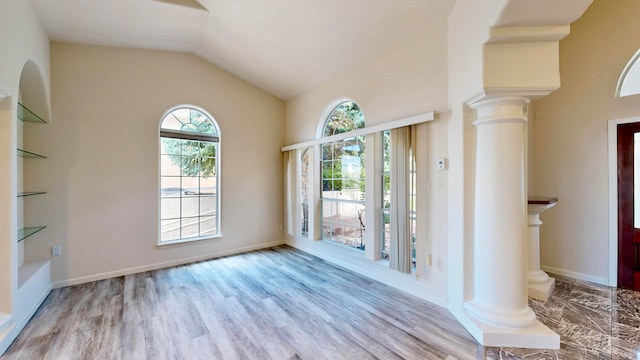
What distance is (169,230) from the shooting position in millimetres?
3957

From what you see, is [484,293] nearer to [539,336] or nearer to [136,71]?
[539,336]

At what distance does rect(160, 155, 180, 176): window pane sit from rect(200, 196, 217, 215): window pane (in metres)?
0.57

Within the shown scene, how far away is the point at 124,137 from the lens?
350 centimetres

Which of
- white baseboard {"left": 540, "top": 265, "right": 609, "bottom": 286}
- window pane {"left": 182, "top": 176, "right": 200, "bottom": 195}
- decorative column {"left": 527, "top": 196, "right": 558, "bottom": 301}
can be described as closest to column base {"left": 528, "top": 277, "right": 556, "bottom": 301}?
decorative column {"left": 527, "top": 196, "right": 558, "bottom": 301}

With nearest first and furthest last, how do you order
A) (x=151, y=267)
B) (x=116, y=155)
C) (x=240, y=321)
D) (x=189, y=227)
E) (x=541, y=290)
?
(x=240, y=321) → (x=541, y=290) → (x=116, y=155) → (x=151, y=267) → (x=189, y=227)

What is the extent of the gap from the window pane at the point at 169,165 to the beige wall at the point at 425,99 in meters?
2.93

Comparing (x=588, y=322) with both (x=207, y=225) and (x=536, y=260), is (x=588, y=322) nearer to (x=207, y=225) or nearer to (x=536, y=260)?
(x=536, y=260)

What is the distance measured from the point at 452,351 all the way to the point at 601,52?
12.0 feet

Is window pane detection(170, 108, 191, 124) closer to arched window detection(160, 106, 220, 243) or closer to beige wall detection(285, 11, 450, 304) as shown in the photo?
arched window detection(160, 106, 220, 243)

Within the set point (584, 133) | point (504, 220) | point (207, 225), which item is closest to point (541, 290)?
point (504, 220)

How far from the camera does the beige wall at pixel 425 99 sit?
2.58 meters

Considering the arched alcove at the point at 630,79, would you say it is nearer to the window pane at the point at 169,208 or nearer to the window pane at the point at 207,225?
the window pane at the point at 207,225

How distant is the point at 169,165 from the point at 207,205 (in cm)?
85

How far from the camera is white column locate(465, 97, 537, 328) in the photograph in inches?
80.9
